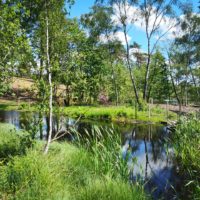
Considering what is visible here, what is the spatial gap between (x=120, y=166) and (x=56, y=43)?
476cm

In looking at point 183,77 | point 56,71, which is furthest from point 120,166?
point 183,77

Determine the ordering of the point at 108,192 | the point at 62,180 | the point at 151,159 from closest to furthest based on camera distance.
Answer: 1. the point at 108,192
2. the point at 62,180
3. the point at 151,159

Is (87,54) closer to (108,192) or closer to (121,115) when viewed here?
(108,192)

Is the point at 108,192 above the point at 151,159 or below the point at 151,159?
above

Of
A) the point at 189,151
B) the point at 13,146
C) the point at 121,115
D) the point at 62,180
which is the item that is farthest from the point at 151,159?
the point at 121,115

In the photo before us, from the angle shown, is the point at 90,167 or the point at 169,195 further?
the point at 169,195

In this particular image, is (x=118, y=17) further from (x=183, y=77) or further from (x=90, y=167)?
(x=90, y=167)

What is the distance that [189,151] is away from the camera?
10195 millimetres

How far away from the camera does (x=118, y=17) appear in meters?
Result: 37.0

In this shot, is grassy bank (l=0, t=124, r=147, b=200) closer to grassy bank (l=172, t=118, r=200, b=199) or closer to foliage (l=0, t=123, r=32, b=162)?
foliage (l=0, t=123, r=32, b=162)

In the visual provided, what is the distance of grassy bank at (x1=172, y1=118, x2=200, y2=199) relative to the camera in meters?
9.19

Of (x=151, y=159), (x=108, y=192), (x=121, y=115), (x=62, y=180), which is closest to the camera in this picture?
(x=108, y=192)

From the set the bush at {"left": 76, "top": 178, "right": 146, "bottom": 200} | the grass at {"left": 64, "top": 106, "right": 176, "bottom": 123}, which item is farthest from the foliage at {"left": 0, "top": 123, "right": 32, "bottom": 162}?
the grass at {"left": 64, "top": 106, "right": 176, "bottom": 123}

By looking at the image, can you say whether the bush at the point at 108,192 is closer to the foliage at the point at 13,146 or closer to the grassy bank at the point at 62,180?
the grassy bank at the point at 62,180
